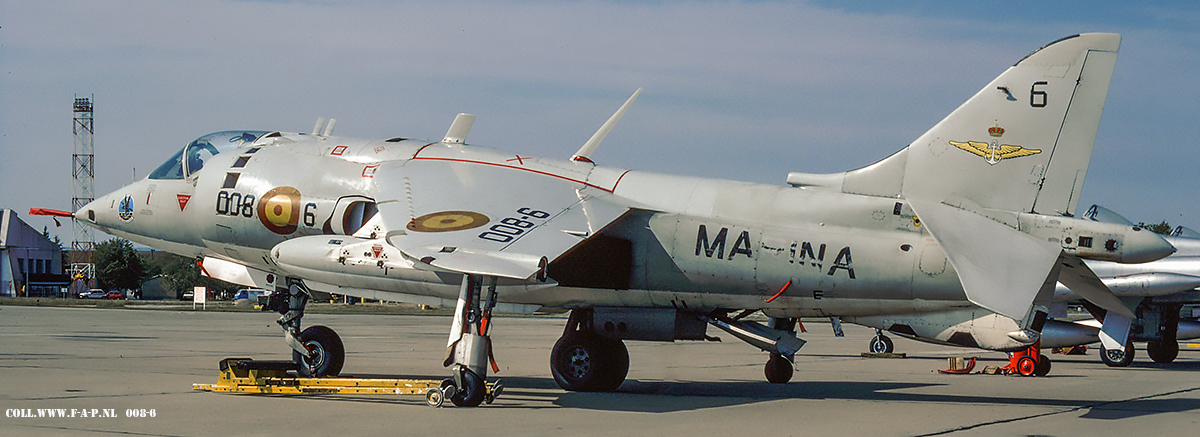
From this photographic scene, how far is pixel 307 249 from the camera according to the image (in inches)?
473

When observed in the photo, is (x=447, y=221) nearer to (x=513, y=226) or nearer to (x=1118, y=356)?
(x=513, y=226)

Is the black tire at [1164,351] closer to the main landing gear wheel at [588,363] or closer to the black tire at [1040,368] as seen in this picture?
the black tire at [1040,368]

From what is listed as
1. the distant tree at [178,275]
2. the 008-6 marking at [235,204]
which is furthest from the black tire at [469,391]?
the distant tree at [178,275]

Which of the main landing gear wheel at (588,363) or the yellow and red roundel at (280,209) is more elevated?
the yellow and red roundel at (280,209)

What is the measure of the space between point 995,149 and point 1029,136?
0.38 meters

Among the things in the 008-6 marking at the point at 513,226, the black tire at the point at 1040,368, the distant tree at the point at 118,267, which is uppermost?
the 008-6 marking at the point at 513,226

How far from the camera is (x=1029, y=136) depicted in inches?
432

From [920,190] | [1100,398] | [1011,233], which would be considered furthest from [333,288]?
[1100,398]

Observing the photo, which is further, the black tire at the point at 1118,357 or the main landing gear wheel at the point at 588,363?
the black tire at the point at 1118,357

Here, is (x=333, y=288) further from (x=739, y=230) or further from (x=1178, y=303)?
(x=1178, y=303)

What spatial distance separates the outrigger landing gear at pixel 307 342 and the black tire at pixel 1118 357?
1587 centimetres

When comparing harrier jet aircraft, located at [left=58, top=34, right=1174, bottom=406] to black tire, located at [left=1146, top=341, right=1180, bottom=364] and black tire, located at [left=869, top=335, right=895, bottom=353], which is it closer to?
black tire, located at [left=869, top=335, right=895, bottom=353]

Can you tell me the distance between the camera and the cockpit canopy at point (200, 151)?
14.4 m

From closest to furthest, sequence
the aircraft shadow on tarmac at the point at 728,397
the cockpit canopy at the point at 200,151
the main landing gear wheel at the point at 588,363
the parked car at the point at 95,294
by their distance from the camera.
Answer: the aircraft shadow on tarmac at the point at 728,397 → the main landing gear wheel at the point at 588,363 → the cockpit canopy at the point at 200,151 → the parked car at the point at 95,294
